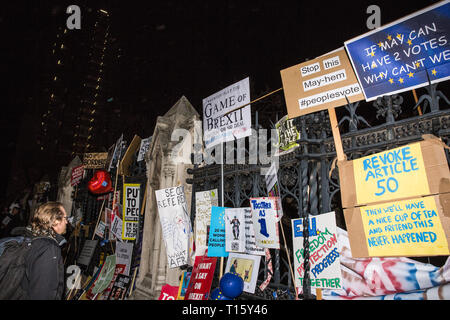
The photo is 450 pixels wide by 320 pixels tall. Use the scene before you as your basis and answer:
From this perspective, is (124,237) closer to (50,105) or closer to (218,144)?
(218,144)

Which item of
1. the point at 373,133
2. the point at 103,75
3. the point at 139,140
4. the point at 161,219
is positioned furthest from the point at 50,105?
the point at 373,133

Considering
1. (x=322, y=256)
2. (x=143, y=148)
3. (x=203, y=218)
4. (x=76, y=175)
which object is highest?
(x=143, y=148)

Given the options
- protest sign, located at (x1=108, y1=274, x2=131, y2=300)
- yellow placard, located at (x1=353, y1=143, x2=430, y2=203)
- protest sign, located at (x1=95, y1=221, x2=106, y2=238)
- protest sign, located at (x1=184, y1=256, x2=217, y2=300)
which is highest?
yellow placard, located at (x1=353, y1=143, x2=430, y2=203)

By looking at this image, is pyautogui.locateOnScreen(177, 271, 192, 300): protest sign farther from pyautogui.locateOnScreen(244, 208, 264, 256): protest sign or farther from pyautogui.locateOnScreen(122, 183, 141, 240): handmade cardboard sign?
pyautogui.locateOnScreen(122, 183, 141, 240): handmade cardboard sign

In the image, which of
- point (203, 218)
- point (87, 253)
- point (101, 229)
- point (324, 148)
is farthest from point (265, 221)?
point (87, 253)

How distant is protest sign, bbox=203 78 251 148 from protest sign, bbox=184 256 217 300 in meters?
2.25

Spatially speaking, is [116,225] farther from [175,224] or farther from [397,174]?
[397,174]

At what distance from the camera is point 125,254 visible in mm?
7137

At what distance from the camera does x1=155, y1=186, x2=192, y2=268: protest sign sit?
568cm

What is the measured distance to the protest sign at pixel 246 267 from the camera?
4.58 meters

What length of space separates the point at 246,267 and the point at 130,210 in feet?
13.2

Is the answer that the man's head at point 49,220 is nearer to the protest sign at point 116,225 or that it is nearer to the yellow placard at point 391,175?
the yellow placard at point 391,175

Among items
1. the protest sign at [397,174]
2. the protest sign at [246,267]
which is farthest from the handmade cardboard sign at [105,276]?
the protest sign at [397,174]

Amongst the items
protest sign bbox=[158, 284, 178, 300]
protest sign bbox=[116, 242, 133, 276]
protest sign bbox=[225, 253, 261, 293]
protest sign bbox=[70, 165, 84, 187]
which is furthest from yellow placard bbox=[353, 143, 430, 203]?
protest sign bbox=[70, 165, 84, 187]
